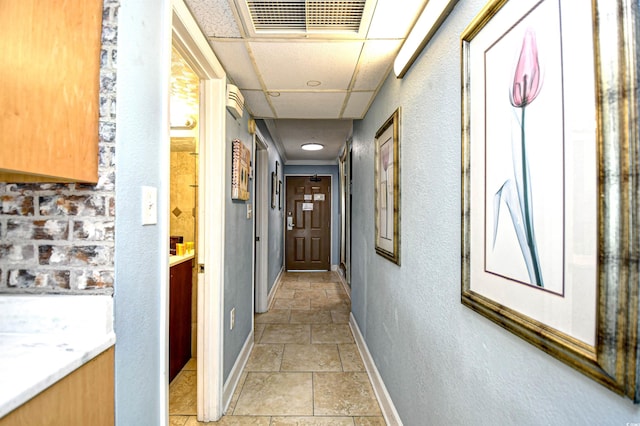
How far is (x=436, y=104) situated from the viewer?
1.24 metres

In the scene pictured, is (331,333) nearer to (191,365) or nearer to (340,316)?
(340,316)

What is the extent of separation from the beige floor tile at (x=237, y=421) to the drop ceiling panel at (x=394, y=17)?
7.33 ft

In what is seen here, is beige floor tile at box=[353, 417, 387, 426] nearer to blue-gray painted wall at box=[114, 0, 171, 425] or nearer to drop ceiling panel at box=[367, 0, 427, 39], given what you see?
blue-gray painted wall at box=[114, 0, 171, 425]

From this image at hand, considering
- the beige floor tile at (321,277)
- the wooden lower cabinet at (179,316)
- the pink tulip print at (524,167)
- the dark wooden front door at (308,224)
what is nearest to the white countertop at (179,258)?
the wooden lower cabinet at (179,316)

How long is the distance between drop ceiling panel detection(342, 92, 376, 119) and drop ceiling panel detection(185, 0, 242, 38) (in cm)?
105

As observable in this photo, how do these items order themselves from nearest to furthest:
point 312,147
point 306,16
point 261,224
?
1. point 306,16
2. point 261,224
3. point 312,147

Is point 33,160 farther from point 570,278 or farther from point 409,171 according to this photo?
point 409,171

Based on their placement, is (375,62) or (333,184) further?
(333,184)

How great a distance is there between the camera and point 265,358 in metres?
2.67

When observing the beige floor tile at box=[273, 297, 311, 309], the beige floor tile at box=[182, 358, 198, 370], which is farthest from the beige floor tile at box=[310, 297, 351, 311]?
the beige floor tile at box=[182, 358, 198, 370]

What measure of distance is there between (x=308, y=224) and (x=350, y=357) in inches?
162

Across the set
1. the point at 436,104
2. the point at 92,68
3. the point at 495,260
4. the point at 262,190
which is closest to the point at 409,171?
the point at 436,104

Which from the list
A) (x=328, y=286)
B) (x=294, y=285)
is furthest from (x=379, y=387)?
(x=294, y=285)

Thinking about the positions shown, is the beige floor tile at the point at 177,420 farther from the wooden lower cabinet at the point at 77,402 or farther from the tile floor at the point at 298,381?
the wooden lower cabinet at the point at 77,402
